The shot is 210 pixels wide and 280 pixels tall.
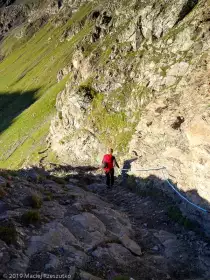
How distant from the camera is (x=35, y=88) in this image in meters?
142

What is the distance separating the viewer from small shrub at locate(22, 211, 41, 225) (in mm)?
16203

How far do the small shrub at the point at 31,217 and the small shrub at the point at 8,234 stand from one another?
48.3 inches

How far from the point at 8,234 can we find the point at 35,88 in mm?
132013

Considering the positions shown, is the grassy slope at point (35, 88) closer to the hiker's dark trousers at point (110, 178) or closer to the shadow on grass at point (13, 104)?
the shadow on grass at point (13, 104)

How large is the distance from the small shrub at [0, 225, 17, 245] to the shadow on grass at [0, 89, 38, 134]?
112 metres

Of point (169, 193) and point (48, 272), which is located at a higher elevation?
point (48, 272)

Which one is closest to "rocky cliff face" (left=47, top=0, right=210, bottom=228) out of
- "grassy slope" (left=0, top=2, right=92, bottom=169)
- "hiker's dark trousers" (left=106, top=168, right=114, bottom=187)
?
"hiker's dark trousers" (left=106, top=168, right=114, bottom=187)

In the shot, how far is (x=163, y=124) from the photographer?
89.7ft

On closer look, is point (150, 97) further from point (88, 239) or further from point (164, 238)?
point (88, 239)

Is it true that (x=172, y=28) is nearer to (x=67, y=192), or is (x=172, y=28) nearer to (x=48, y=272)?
(x=67, y=192)

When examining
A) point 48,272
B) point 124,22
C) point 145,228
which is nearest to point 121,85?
point 124,22

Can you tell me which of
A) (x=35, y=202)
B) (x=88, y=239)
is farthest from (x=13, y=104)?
(x=88, y=239)

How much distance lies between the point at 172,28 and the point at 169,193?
21773mm

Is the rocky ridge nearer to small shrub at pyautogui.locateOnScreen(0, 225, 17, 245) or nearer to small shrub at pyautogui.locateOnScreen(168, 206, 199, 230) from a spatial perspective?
small shrub at pyautogui.locateOnScreen(0, 225, 17, 245)
